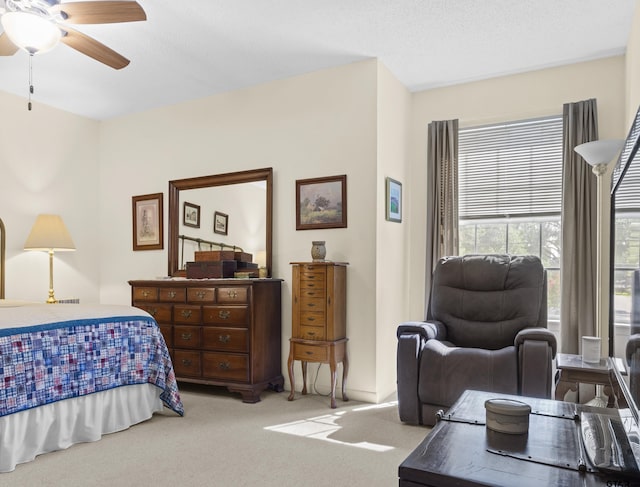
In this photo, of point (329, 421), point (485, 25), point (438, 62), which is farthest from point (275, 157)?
point (329, 421)

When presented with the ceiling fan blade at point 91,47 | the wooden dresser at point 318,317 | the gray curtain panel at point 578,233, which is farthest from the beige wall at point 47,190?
the gray curtain panel at point 578,233

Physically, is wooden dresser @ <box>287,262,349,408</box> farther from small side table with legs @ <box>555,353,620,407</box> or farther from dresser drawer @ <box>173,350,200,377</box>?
small side table with legs @ <box>555,353,620,407</box>

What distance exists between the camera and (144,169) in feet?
16.6

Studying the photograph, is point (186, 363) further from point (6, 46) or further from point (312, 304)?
point (6, 46)

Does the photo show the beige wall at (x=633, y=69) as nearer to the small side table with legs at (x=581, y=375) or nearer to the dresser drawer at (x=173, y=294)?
the small side table with legs at (x=581, y=375)

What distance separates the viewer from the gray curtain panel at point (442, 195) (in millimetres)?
4250

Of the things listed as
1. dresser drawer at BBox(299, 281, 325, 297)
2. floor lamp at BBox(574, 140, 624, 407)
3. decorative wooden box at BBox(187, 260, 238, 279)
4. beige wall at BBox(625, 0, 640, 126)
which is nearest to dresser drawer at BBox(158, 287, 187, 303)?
decorative wooden box at BBox(187, 260, 238, 279)

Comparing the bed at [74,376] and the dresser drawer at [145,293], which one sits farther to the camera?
the dresser drawer at [145,293]

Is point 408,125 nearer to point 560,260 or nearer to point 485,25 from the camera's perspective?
point 485,25

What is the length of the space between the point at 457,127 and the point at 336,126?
1.13 metres

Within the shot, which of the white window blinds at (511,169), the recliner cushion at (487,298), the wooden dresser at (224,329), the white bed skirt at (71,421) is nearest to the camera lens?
→ the white bed skirt at (71,421)

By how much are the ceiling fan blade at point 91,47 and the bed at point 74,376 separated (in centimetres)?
161

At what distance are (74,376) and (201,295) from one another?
1.30 m

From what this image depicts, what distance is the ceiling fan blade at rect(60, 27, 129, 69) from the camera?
2746 millimetres
